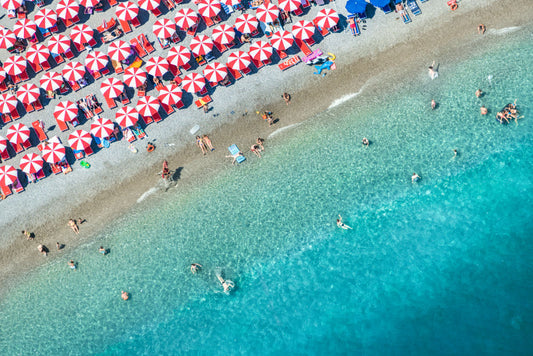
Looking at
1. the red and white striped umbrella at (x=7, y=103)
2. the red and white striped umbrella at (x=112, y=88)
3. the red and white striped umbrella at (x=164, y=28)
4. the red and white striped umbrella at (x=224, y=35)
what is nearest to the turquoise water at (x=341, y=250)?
the red and white striped umbrella at (x=224, y=35)

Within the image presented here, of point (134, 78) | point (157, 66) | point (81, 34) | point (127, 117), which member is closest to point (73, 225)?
point (127, 117)

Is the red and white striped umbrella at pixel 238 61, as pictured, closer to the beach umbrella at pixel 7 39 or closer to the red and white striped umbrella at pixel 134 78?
the red and white striped umbrella at pixel 134 78

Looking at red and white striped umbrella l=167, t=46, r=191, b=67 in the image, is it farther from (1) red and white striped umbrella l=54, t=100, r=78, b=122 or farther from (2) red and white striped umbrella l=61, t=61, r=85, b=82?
(1) red and white striped umbrella l=54, t=100, r=78, b=122

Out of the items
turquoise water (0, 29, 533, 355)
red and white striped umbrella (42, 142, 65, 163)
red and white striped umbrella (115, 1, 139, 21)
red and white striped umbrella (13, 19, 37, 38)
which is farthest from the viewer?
red and white striped umbrella (13, 19, 37, 38)

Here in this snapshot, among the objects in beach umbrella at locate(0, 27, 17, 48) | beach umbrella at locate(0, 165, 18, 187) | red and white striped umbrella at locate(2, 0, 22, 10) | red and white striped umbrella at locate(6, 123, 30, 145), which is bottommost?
beach umbrella at locate(0, 165, 18, 187)

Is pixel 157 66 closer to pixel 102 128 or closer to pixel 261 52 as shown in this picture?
pixel 102 128

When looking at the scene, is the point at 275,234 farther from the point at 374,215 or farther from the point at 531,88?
the point at 531,88

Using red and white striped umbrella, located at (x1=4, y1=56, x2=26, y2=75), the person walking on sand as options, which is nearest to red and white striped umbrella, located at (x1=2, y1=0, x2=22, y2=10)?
red and white striped umbrella, located at (x1=4, y1=56, x2=26, y2=75)
